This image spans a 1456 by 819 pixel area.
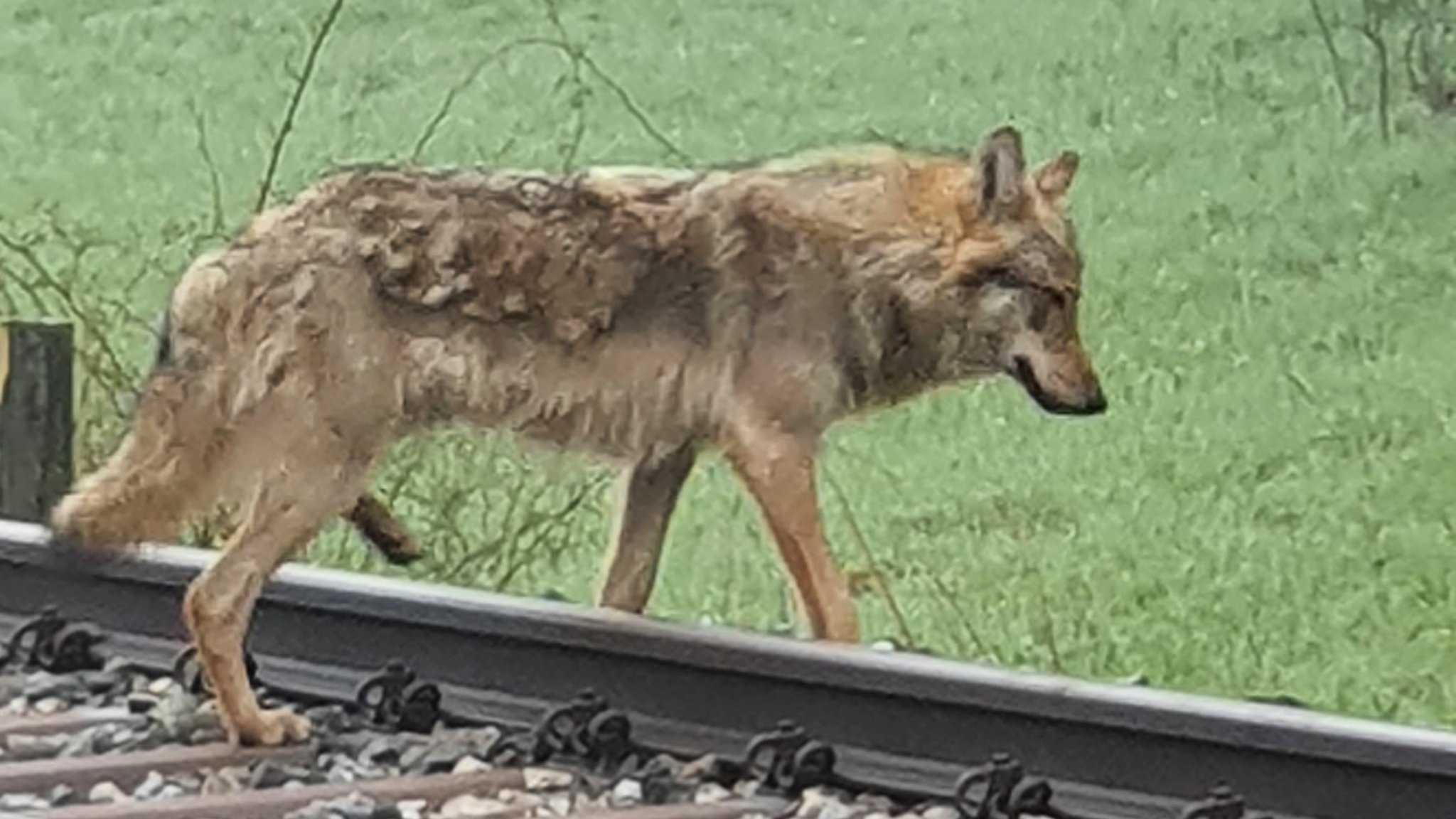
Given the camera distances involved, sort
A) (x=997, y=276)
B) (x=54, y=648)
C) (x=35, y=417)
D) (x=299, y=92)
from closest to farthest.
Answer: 1. (x=997, y=276)
2. (x=54, y=648)
3. (x=35, y=417)
4. (x=299, y=92)

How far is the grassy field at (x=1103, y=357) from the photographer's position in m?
5.00

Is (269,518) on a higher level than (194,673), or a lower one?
higher

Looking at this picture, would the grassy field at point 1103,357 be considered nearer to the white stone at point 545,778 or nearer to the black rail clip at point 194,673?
the black rail clip at point 194,673

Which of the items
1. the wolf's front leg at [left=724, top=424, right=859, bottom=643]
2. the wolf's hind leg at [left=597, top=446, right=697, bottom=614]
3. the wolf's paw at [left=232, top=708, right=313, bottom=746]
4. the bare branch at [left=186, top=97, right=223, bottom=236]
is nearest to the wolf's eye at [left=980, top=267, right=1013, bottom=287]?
the wolf's front leg at [left=724, top=424, right=859, bottom=643]

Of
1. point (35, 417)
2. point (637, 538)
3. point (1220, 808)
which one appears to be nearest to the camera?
point (1220, 808)

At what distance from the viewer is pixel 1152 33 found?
5.40m

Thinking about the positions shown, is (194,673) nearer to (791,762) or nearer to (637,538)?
(637,538)

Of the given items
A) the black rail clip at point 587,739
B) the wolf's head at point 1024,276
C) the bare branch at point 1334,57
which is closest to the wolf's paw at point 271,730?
the black rail clip at point 587,739

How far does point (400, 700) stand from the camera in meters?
4.55

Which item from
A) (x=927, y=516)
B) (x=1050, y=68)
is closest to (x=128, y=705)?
(x=927, y=516)

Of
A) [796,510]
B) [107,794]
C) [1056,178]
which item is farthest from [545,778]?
[1056,178]

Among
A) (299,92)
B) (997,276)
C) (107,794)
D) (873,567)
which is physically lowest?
(107,794)

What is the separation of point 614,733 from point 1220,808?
0.92 m

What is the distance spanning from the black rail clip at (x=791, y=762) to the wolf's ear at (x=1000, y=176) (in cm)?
98
